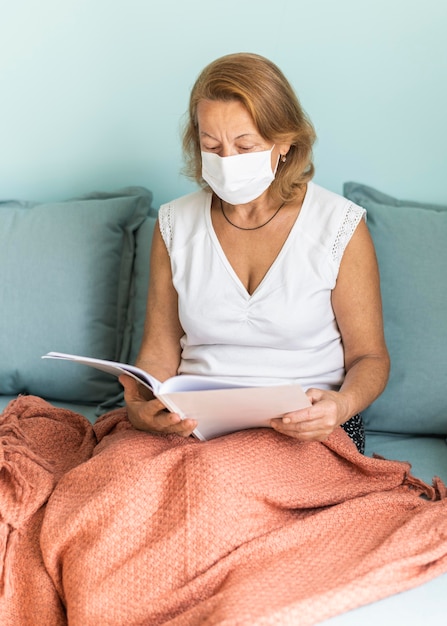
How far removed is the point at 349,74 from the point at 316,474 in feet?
3.41

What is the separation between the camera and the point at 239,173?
1.56 meters

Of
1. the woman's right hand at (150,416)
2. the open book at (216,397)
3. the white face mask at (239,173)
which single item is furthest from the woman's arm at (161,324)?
the open book at (216,397)

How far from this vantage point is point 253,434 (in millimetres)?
1446

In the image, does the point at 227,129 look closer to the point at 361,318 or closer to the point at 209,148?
the point at 209,148

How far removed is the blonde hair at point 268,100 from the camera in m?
1.54

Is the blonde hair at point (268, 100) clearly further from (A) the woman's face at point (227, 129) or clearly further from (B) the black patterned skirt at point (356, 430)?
(B) the black patterned skirt at point (356, 430)

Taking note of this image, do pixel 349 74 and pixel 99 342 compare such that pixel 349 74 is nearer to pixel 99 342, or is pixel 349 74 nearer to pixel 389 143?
pixel 389 143

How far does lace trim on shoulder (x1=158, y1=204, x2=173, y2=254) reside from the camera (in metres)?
1.76

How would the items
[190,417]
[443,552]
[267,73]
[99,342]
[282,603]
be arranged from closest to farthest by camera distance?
[282,603]
[443,552]
[190,417]
[267,73]
[99,342]

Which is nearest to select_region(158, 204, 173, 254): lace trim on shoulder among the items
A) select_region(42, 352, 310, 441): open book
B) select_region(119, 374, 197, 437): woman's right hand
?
select_region(119, 374, 197, 437): woman's right hand

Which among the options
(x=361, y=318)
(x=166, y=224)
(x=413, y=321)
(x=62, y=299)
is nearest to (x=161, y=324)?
(x=166, y=224)

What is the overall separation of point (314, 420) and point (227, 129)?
0.56 meters

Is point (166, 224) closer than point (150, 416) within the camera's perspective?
No

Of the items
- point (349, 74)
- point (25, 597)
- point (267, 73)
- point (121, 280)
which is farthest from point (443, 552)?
point (349, 74)
